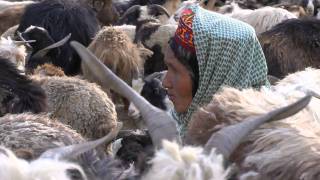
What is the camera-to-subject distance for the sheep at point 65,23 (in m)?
9.56

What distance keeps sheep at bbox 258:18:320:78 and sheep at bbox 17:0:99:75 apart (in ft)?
11.4

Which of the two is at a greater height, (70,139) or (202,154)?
(202,154)

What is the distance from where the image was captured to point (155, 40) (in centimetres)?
1074

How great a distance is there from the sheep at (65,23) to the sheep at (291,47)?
3.47 m

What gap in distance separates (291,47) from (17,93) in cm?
302

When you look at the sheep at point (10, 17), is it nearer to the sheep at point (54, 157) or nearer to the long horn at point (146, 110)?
the sheep at point (54, 157)

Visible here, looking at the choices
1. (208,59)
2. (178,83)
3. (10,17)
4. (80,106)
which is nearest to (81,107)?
(80,106)

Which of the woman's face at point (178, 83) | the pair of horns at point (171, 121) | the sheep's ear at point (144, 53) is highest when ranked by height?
the pair of horns at point (171, 121)

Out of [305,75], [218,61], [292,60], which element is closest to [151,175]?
[218,61]

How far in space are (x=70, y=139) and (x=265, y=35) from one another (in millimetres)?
4089

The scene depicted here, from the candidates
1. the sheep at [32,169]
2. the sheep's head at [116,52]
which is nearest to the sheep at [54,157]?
the sheep at [32,169]

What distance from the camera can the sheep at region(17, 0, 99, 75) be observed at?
376 inches

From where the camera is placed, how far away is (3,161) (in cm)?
234

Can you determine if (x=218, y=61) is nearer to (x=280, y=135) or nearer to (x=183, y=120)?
(x=183, y=120)
